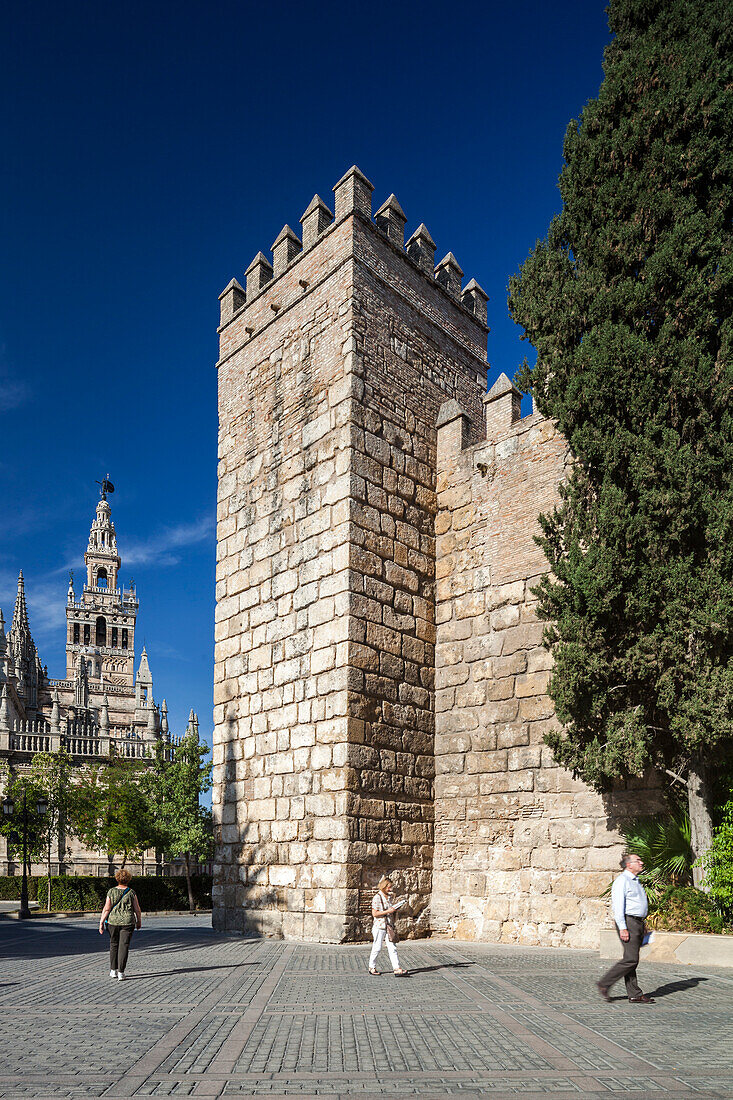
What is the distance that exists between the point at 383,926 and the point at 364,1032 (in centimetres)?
283

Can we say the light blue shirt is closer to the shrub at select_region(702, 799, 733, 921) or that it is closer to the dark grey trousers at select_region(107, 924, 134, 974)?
the shrub at select_region(702, 799, 733, 921)

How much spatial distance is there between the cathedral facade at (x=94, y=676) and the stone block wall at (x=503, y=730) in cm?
4219

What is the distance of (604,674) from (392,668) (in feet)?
12.0

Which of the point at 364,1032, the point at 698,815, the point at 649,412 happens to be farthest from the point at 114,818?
the point at 364,1032

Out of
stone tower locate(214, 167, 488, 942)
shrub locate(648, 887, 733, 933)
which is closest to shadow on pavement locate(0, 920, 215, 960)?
stone tower locate(214, 167, 488, 942)

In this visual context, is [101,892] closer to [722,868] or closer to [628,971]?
[722,868]

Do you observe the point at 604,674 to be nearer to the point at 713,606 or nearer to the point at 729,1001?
the point at 713,606

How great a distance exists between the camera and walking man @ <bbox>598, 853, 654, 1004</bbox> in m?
6.67

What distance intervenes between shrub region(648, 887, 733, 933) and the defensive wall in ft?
4.18

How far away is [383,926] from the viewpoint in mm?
8531

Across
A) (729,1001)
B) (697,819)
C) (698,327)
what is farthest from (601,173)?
(729,1001)

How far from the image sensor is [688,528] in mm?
8945

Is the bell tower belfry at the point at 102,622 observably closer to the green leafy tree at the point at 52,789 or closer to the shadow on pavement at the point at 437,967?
the green leafy tree at the point at 52,789

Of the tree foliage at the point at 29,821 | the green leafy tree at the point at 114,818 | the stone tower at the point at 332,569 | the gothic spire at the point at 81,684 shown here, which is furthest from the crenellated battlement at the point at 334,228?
the gothic spire at the point at 81,684
